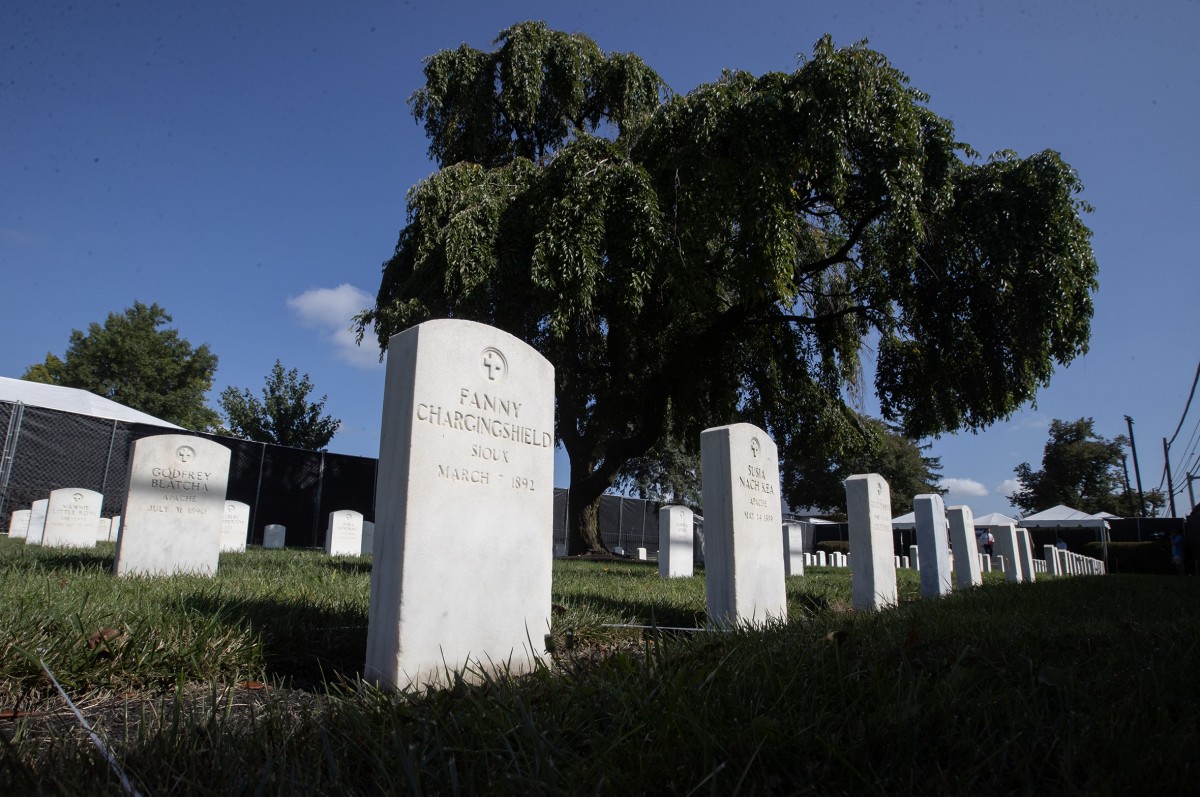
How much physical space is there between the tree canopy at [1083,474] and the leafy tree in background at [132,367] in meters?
54.1

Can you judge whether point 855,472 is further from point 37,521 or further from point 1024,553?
point 37,521

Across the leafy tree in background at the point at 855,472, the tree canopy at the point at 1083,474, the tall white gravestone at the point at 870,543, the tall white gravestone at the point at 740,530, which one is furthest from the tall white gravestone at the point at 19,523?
the tree canopy at the point at 1083,474

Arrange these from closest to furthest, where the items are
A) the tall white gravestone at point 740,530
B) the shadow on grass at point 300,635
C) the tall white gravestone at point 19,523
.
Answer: the shadow on grass at point 300,635 < the tall white gravestone at point 740,530 < the tall white gravestone at point 19,523

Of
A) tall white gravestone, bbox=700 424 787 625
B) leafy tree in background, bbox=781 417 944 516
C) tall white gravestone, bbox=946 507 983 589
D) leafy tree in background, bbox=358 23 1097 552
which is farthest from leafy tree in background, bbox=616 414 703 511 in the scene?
tall white gravestone, bbox=700 424 787 625

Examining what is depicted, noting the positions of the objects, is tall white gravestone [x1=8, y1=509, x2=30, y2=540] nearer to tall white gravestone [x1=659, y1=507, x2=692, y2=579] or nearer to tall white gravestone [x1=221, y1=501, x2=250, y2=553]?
tall white gravestone [x1=221, y1=501, x2=250, y2=553]

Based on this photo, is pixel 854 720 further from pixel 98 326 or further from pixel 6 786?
pixel 98 326

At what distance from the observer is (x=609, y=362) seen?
15484mm

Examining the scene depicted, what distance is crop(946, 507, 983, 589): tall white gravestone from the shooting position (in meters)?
10.1

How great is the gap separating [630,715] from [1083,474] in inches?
2140

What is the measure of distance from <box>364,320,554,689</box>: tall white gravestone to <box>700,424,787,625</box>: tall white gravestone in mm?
2125

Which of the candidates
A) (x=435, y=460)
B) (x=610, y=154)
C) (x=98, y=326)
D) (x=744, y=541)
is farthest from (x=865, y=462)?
(x=98, y=326)

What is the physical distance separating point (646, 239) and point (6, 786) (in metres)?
10.3

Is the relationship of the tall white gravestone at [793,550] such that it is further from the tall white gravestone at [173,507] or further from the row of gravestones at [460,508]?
the tall white gravestone at [173,507]

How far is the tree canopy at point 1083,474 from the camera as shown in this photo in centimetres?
4519
